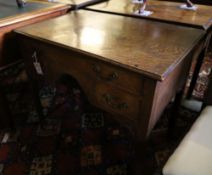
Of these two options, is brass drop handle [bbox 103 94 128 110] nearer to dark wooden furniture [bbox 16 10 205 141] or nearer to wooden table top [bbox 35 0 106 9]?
dark wooden furniture [bbox 16 10 205 141]

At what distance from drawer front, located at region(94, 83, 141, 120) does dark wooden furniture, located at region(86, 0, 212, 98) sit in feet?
1.82

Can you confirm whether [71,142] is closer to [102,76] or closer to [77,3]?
[102,76]

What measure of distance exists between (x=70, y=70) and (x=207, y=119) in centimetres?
64

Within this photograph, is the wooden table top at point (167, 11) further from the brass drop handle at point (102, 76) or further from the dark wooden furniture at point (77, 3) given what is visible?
the brass drop handle at point (102, 76)

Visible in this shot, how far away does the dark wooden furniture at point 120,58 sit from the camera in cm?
74

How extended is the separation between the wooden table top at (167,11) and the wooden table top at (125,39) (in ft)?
0.23

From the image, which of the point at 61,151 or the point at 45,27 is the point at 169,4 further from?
the point at 61,151

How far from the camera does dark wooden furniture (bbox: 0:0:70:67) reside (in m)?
1.06

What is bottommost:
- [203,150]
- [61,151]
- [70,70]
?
→ [61,151]

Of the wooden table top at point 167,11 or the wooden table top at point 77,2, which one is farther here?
the wooden table top at point 77,2

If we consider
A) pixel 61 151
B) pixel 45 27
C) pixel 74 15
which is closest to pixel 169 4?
pixel 74 15

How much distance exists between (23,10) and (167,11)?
2.89 feet

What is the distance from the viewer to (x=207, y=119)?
879 millimetres

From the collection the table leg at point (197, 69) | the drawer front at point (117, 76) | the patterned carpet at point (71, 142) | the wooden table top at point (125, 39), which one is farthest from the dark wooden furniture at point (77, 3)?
the table leg at point (197, 69)
